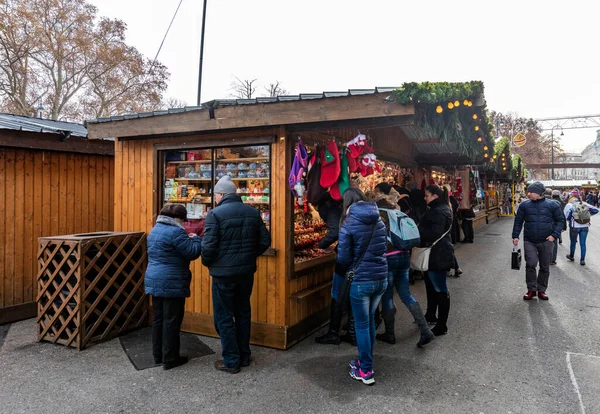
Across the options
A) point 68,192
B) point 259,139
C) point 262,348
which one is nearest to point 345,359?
point 262,348

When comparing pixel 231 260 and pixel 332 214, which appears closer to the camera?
pixel 231 260

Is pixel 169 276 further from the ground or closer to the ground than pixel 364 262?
closer to the ground

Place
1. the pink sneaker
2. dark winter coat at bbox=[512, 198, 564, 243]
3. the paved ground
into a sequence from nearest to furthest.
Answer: the paved ground → the pink sneaker → dark winter coat at bbox=[512, 198, 564, 243]

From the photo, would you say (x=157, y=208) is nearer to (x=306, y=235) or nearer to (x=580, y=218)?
(x=306, y=235)

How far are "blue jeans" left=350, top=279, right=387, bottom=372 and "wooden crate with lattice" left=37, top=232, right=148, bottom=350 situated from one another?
305 centimetres

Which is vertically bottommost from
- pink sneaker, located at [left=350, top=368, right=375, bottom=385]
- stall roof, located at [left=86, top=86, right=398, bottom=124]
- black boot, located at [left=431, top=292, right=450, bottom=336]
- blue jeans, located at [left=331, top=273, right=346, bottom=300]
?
→ pink sneaker, located at [left=350, top=368, right=375, bottom=385]

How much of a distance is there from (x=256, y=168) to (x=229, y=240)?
4.90 ft

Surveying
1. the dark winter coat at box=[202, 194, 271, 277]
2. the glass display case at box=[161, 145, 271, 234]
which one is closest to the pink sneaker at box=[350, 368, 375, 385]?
the dark winter coat at box=[202, 194, 271, 277]

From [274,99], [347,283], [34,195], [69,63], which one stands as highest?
[69,63]

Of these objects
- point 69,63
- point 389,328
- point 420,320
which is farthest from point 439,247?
point 69,63

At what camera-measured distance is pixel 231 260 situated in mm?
3852

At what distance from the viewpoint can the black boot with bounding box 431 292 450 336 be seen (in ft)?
16.0

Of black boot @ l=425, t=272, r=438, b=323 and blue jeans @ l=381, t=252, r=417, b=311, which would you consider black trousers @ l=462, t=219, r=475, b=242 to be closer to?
black boot @ l=425, t=272, r=438, b=323

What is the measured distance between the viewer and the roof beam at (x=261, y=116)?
4.11m
